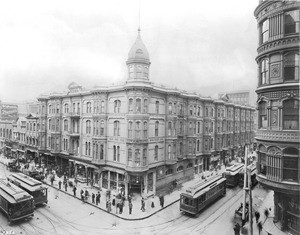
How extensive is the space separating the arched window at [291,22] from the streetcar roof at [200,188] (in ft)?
52.8

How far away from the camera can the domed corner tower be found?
91.1 ft

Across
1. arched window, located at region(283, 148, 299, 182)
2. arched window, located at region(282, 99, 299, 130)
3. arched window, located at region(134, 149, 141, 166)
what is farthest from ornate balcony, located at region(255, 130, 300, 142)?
arched window, located at region(134, 149, 141, 166)

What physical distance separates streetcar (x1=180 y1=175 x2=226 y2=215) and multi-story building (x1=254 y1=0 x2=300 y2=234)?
7.76 meters

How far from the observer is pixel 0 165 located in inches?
1756

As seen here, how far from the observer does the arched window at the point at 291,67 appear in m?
13.6

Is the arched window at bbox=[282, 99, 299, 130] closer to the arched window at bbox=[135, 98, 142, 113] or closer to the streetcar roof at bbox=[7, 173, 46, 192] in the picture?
the arched window at bbox=[135, 98, 142, 113]

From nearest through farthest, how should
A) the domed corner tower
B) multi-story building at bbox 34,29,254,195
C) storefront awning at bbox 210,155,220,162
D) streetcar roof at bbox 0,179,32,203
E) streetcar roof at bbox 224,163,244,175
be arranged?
streetcar roof at bbox 0,179,32,203, multi-story building at bbox 34,29,254,195, the domed corner tower, streetcar roof at bbox 224,163,244,175, storefront awning at bbox 210,155,220,162

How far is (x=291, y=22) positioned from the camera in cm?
1374

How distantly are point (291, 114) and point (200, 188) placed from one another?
41.9 ft

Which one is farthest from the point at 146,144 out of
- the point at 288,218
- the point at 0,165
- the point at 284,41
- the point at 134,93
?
the point at 0,165

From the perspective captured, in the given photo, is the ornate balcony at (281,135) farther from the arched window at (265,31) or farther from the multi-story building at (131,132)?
the multi-story building at (131,132)

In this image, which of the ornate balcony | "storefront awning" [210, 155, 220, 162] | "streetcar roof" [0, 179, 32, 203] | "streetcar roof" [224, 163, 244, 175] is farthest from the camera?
"storefront awning" [210, 155, 220, 162]

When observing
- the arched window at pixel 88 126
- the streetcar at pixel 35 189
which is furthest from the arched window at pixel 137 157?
the streetcar at pixel 35 189

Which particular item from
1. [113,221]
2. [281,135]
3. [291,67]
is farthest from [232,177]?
[291,67]
